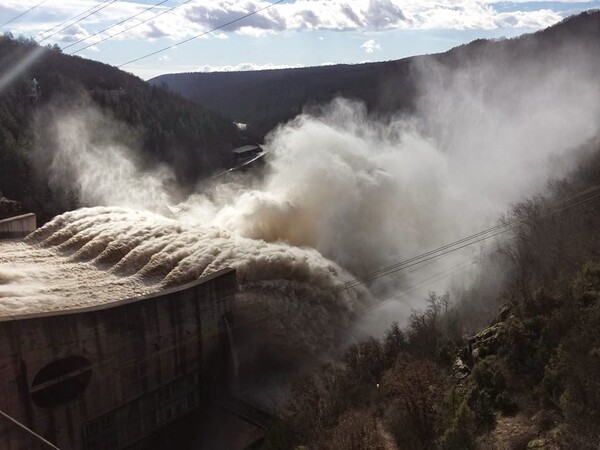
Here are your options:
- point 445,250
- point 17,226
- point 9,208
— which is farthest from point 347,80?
point 17,226

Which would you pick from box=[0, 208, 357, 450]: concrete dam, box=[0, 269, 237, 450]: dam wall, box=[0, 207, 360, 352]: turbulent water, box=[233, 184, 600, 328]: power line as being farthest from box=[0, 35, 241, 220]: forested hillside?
box=[0, 269, 237, 450]: dam wall

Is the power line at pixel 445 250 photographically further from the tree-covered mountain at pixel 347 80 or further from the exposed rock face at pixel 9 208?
the tree-covered mountain at pixel 347 80

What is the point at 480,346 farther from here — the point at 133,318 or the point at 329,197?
the point at 329,197

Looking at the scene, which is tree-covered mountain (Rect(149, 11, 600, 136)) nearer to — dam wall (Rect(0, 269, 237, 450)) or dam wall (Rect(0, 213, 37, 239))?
dam wall (Rect(0, 269, 237, 450))

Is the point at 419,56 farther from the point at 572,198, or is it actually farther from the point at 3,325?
the point at 3,325

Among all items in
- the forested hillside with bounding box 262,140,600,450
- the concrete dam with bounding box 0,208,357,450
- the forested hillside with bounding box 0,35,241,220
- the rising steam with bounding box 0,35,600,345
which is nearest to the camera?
the forested hillside with bounding box 262,140,600,450

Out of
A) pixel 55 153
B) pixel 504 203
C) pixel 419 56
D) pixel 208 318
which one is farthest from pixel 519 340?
pixel 419 56
